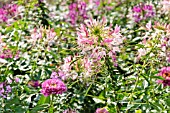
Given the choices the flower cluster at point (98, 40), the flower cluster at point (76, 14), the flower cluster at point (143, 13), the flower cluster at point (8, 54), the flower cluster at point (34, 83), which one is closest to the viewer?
the flower cluster at point (98, 40)

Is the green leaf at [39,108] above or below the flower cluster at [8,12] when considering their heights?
below

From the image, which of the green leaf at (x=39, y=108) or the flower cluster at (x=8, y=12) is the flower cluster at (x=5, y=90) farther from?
the flower cluster at (x=8, y=12)

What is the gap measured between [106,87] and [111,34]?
1.11 ft

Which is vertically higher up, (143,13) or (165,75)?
(143,13)

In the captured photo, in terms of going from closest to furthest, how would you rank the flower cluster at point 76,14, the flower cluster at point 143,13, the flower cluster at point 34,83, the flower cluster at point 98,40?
1. the flower cluster at point 98,40
2. the flower cluster at point 34,83
3. the flower cluster at point 143,13
4. the flower cluster at point 76,14

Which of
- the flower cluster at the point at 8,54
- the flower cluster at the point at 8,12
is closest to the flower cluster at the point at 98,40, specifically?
the flower cluster at the point at 8,54

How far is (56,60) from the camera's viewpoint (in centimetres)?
307

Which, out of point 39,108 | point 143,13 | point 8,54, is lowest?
point 39,108

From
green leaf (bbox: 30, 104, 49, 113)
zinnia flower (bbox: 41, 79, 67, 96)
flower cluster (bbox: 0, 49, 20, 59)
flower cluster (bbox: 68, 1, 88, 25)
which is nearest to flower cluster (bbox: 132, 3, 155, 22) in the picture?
flower cluster (bbox: 68, 1, 88, 25)

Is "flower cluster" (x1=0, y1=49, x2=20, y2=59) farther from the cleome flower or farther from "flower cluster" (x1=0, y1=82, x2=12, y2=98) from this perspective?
the cleome flower

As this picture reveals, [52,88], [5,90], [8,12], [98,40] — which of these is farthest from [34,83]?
[8,12]

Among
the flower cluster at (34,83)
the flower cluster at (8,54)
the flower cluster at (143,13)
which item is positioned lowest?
the flower cluster at (34,83)

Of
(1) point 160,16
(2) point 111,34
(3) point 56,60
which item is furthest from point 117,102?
(1) point 160,16

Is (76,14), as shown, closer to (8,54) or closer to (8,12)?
(8,12)
